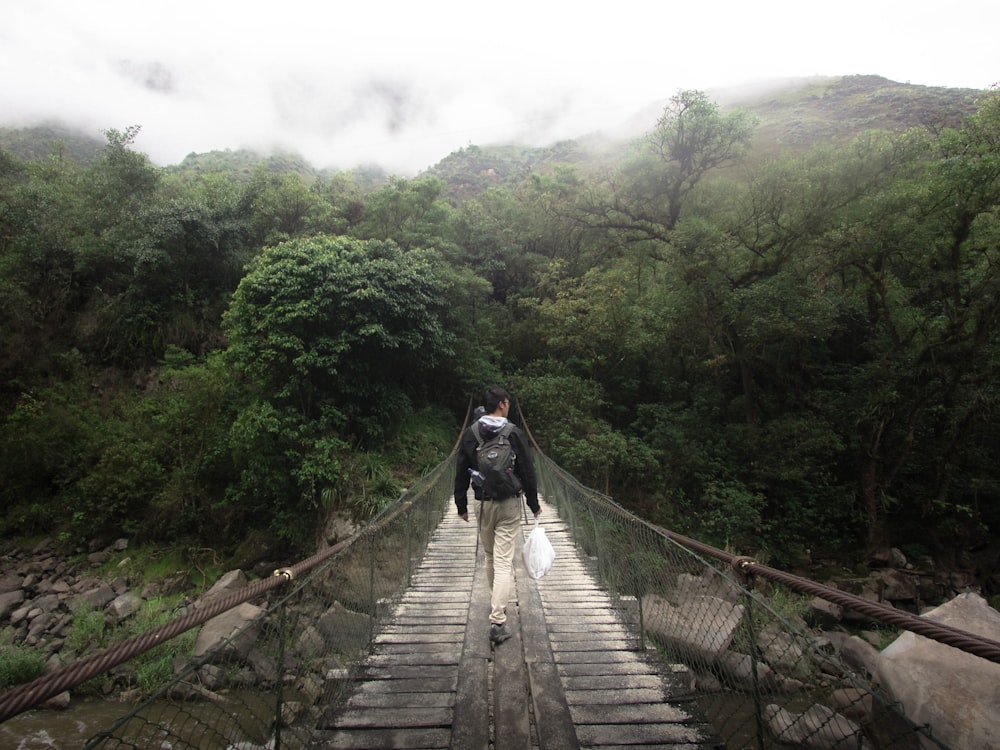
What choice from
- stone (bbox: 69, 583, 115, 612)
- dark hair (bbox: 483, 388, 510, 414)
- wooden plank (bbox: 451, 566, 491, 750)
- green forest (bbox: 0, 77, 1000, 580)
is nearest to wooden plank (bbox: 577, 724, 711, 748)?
wooden plank (bbox: 451, 566, 491, 750)

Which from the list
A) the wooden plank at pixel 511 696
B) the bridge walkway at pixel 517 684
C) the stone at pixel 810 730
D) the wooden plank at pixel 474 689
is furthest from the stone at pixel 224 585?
the stone at pixel 810 730

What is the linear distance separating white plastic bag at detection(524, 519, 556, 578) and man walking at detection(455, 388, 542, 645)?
15cm

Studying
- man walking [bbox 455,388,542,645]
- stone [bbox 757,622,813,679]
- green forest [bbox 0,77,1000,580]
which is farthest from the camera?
green forest [bbox 0,77,1000,580]

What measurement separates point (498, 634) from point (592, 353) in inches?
347

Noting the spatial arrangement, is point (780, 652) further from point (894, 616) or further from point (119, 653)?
point (119, 653)

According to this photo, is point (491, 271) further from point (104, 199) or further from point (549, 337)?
point (104, 199)

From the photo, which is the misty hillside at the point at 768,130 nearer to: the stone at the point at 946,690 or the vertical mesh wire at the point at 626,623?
the vertical mesh wire at the point at 626,623

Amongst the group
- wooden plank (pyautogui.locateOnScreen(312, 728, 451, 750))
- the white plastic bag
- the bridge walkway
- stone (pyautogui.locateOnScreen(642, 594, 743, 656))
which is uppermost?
the white plastic bag

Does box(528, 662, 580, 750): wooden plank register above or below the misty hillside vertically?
below

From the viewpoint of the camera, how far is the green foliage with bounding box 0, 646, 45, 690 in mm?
4551

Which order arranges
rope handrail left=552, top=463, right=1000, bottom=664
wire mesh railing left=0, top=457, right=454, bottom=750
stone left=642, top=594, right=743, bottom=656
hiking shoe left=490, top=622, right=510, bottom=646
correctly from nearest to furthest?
rope handrail left=552, top=463, right=1000, bottom=664, wire mesh railing left=0, top=457, right=454, bottom=750, hiking shoe left=490, top=622, right=510, bottom=646, stone left=642, top=594, right=743, bottom=656

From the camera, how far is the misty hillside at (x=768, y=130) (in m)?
24.2

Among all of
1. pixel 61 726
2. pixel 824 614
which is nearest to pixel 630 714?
pixel 61 726

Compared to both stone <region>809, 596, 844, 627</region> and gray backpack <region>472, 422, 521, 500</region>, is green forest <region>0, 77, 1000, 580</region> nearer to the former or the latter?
stone <region>809, 596, 844, 627</region>
